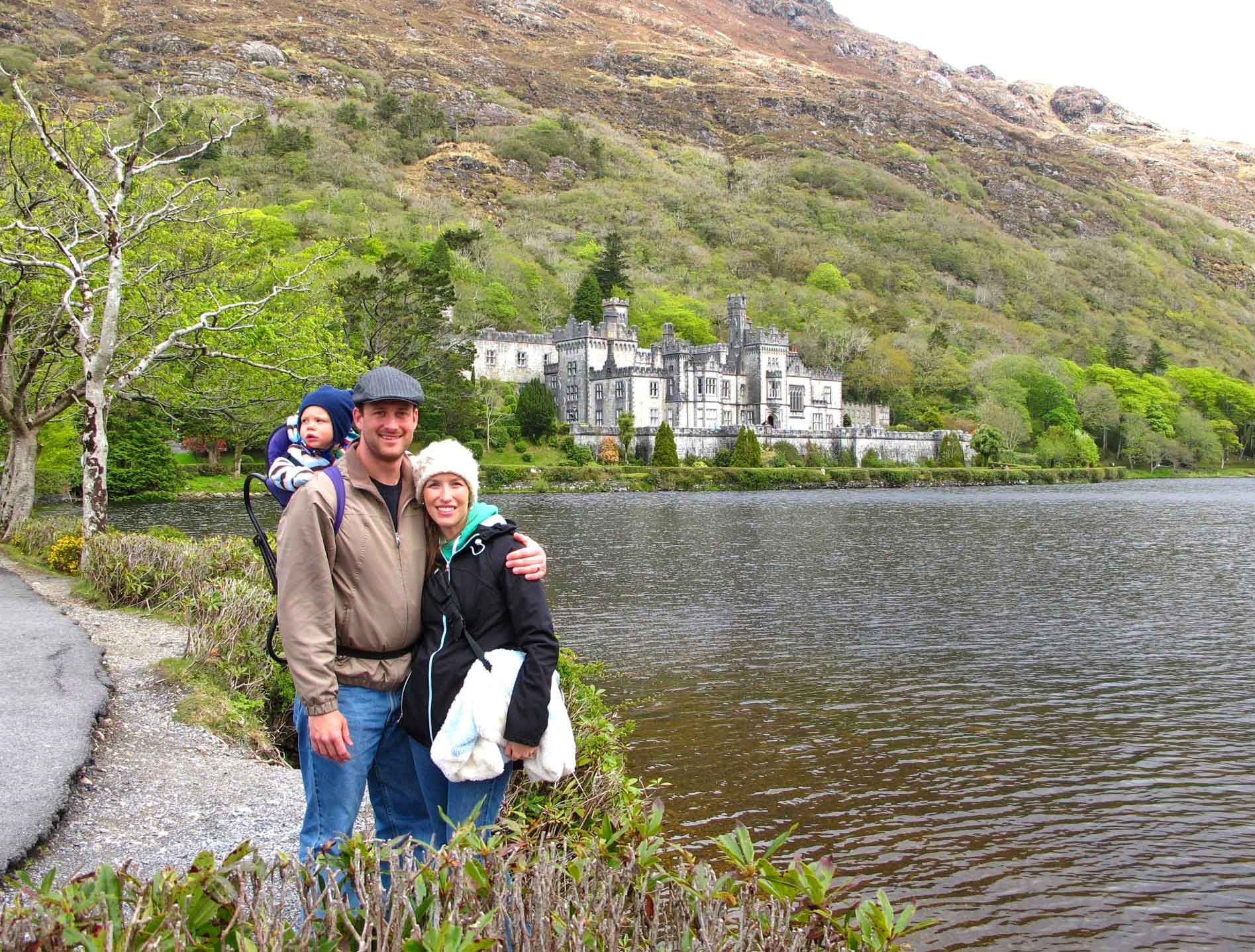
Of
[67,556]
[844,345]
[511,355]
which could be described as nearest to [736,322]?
[844,345]

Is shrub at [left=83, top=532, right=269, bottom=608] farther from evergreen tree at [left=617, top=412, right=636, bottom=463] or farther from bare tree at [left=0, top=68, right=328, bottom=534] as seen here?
evergreen tree at [left=617, top=412, right=636, bottom=463]

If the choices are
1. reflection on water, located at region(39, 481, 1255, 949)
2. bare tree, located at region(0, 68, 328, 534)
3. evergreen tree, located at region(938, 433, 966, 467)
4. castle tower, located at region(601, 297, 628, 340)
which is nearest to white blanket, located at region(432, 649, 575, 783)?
reflection on water, located at region(39, 481, 1255, 949)

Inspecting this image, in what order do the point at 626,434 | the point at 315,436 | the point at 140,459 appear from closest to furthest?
the point at 315,436 < the point at 140,459 < the point at 626,434

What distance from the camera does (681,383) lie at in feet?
308

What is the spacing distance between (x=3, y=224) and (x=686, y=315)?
101270 mm

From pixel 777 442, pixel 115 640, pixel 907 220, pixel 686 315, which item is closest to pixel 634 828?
pixel 115 640

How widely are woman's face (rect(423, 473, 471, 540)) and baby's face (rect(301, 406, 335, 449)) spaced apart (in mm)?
1526

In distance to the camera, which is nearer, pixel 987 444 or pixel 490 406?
pixel 490 406

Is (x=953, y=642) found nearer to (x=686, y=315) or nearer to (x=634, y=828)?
(x=634, y=828)

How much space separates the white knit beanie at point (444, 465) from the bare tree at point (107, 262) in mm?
14729

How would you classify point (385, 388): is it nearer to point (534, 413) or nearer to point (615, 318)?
point (534, 413)

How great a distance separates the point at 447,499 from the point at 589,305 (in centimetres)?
9808

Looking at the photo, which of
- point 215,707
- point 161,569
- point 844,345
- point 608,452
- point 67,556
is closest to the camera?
point 215,707

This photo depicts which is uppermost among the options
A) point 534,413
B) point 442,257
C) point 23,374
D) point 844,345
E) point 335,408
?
point 442,257
